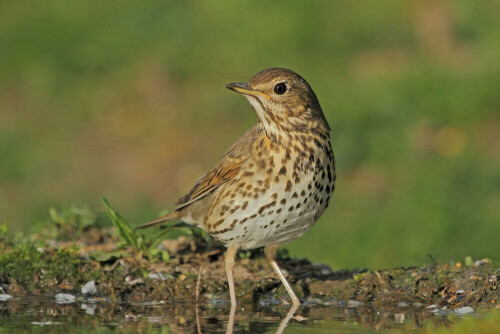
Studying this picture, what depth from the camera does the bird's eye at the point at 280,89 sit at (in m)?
7.77

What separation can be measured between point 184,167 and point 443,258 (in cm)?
428

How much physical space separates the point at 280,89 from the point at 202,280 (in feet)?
5.61

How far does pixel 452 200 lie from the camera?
1250cm

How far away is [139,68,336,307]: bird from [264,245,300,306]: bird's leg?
0.01 m

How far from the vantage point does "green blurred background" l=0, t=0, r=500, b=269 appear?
493 inches

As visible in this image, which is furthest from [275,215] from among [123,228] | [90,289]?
[90,289]

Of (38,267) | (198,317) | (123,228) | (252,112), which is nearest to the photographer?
(198,317)

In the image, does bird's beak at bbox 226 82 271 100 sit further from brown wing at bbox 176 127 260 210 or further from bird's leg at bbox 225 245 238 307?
bird's leg at bbox 225 245 238 307

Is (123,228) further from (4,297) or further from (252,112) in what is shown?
(252,112)

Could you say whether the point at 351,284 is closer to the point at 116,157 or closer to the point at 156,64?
the point at 116,157

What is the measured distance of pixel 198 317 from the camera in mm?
7234

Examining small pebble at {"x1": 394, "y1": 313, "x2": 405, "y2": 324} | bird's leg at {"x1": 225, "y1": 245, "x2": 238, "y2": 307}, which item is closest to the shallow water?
small pebble at {"x1": 394, "y1": 313, "x2": 405, "y2": 324}

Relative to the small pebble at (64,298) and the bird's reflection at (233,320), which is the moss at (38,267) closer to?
the small pebble at (64,298)

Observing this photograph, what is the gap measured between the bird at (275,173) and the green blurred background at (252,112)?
356cm
